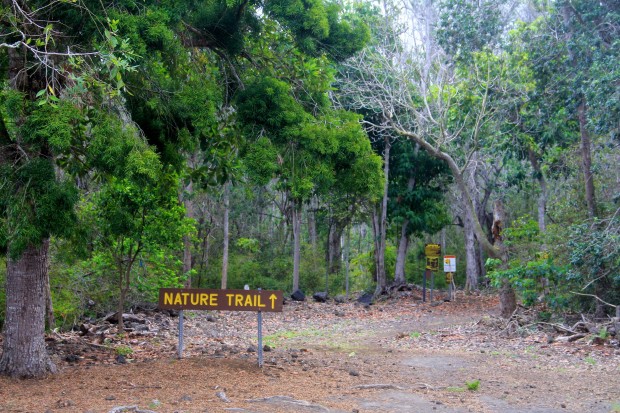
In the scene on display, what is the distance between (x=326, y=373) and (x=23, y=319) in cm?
438

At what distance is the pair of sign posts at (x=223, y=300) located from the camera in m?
9.07

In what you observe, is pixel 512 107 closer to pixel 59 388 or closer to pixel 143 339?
pixel 143 339

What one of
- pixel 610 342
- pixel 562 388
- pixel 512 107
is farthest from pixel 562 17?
pixel 562 388

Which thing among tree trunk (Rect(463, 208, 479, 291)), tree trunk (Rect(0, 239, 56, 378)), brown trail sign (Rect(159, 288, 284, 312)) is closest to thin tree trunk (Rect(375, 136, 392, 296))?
tree trunk (Rect(463, 208, 479, 291))

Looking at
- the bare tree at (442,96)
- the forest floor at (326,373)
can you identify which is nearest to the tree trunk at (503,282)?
the bare tree at (442,96)

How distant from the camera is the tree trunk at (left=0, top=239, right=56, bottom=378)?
8180 mm

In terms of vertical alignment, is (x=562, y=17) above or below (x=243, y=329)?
above

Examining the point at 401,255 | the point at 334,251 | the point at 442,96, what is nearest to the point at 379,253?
the point at 401,255

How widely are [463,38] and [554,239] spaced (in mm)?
6381

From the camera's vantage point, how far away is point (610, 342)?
12.0m

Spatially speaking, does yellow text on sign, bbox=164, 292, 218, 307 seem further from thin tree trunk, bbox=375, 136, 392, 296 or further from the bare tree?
thin tree trunk, bbox=375, 136, 392, 296

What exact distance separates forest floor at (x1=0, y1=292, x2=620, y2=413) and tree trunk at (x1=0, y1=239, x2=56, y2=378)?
10.6 inches

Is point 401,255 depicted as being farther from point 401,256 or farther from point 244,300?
point 244,300

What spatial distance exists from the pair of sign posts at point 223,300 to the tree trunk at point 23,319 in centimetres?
172
